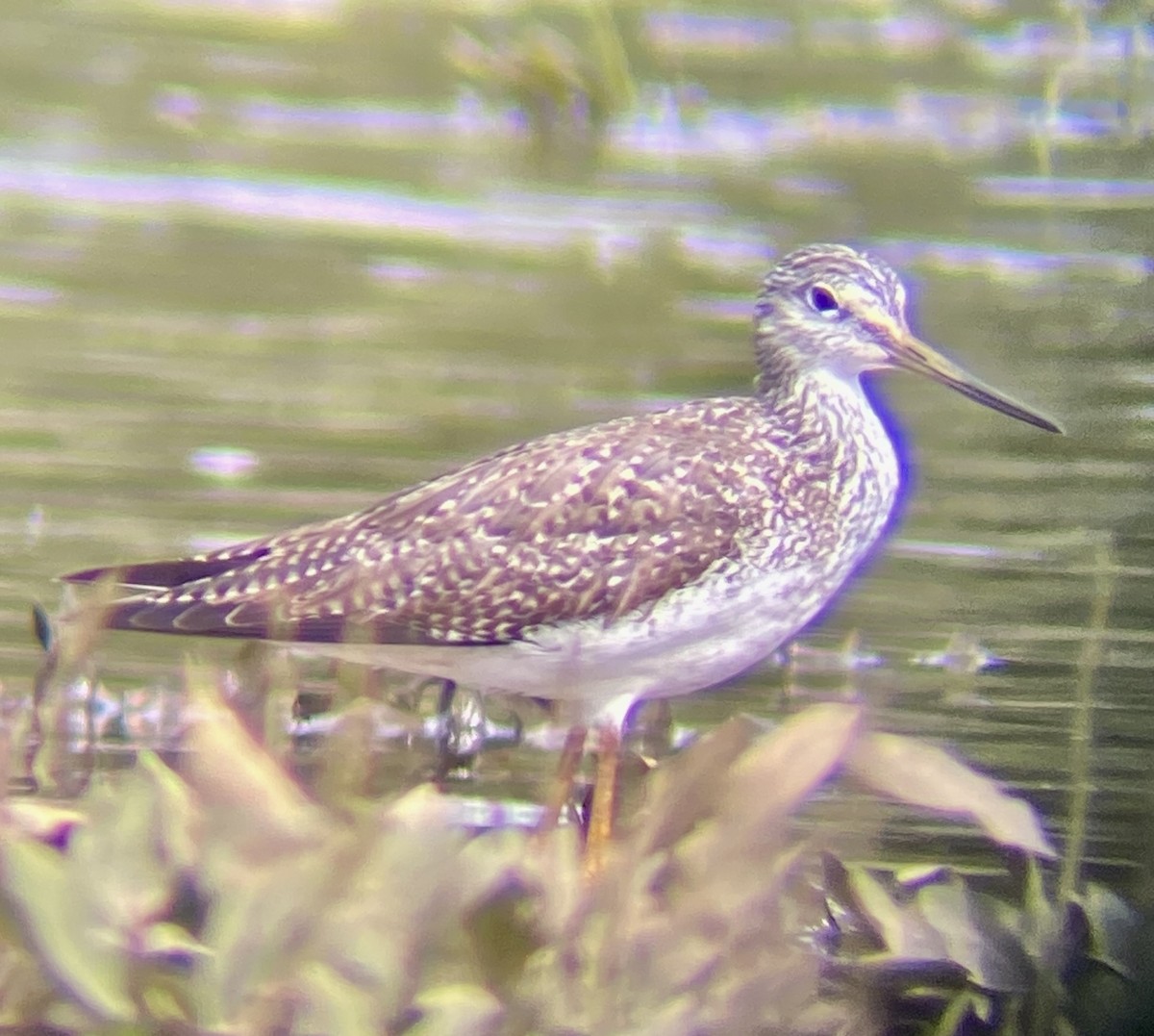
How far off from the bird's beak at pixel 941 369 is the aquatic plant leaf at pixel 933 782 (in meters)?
0.34

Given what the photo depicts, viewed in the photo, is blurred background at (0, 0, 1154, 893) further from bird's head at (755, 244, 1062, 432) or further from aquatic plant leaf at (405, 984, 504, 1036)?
aquatic plant leaf at (405, 984, 504, 1036)

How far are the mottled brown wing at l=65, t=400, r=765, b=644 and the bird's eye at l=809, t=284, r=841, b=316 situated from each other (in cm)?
15

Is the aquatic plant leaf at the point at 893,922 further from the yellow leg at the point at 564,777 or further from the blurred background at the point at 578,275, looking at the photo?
the yellow leg at the point at 564,777

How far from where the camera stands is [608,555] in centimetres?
157

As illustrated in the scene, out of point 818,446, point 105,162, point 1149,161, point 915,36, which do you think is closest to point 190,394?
point 105,162

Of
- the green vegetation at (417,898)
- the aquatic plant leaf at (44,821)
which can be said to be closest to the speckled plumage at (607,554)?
the green vegetation at (417,898)

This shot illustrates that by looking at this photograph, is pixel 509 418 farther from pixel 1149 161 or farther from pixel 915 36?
pixel 1149 161

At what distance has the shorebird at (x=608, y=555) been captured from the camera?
1540mm

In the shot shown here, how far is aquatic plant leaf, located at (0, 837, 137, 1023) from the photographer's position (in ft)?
4.20

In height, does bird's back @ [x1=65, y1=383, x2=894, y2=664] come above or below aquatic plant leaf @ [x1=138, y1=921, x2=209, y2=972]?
above

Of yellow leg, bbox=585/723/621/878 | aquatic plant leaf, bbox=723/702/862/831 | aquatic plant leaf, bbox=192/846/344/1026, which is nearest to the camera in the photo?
aquatic plant leaf, bbox=192/846/344/1026

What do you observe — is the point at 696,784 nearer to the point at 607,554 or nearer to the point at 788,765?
the point at 788,765

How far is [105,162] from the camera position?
1532 millimetres

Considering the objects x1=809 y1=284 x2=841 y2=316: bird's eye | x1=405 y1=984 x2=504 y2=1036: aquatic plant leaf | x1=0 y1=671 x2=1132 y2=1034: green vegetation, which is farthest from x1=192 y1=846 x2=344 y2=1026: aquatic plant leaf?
x1=809 y1=284 x2=841 y2=316: bird's eye
